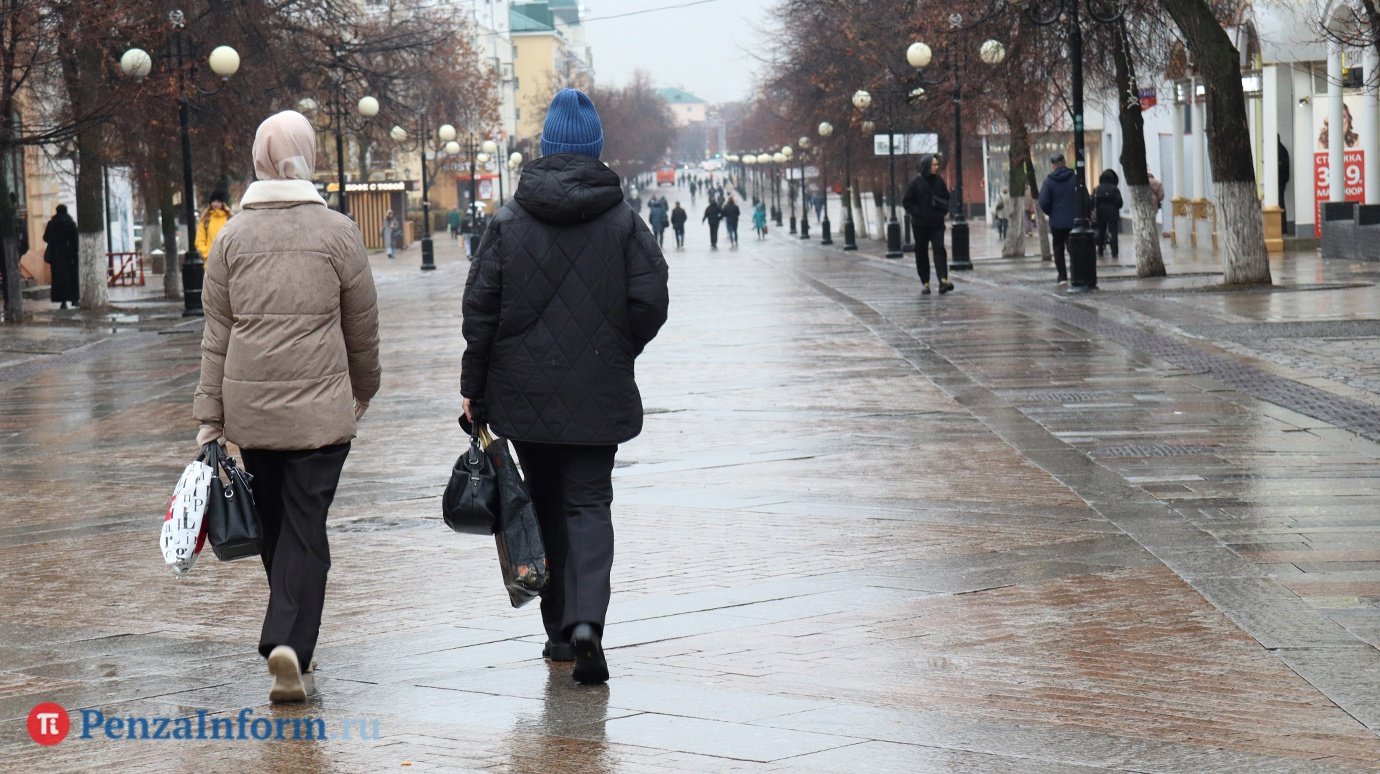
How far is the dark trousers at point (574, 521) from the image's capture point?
566 centimetres

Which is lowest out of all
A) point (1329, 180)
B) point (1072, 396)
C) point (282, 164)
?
point (1072, 396)

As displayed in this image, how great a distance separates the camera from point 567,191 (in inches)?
221

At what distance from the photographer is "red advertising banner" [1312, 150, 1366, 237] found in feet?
108

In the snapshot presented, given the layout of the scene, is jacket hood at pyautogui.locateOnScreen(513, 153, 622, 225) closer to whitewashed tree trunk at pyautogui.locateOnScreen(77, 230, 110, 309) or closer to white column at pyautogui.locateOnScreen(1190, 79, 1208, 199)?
whitewashed tree trunk at pyautogui.locateOnScreen(77, 230, 110, 309)

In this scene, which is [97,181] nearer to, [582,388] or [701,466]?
[701,466]

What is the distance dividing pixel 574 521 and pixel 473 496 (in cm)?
32

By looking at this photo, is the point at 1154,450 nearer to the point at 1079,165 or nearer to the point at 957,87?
the point at 1079,165

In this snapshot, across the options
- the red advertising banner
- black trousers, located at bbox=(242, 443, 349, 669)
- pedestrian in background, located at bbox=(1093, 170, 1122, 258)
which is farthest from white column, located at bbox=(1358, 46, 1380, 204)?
black trousers, located at bbox=(242, 443, 349, 669)

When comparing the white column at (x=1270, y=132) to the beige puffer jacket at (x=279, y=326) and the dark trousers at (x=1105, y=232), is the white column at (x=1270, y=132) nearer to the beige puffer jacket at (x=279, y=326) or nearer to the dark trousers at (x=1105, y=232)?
the dark trousers at (x=1105, y=232)

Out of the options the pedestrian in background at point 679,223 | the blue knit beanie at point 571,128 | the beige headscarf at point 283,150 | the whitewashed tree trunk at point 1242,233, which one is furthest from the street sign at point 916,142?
the beige headscarf at point 283,150

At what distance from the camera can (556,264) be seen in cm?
564

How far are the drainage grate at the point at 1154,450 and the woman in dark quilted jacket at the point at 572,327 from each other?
17.0ft
